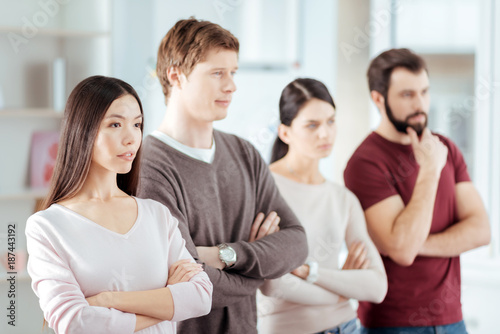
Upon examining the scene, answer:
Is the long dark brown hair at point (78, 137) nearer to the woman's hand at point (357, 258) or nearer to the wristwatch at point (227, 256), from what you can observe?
the wristwatch at point (227, 256)

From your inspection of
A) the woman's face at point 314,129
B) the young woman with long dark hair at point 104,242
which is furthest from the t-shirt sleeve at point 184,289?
the woman's face at point 314,129

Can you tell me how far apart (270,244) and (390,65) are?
91cm

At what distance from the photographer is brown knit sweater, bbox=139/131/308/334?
136 cm

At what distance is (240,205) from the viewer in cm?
150

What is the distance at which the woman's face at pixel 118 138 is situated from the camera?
3.57ft

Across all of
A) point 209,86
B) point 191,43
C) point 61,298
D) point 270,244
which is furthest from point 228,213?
point 61,298

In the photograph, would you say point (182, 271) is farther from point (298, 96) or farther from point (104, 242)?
point (298, 96)

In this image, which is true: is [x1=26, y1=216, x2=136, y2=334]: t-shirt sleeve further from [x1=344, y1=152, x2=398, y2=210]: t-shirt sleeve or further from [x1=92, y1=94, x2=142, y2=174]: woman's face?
[x1=344, y1=152, x2=398, y2=210]: t-shirt sleeve

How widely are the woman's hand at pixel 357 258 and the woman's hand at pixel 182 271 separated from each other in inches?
28.4

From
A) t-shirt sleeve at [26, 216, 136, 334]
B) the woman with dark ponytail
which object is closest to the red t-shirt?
the woman with dark ponytail

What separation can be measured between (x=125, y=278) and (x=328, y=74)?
89.9 inches

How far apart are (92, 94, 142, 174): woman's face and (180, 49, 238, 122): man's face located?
1.01 feet

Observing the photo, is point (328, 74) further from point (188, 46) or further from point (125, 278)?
point (125, 278)

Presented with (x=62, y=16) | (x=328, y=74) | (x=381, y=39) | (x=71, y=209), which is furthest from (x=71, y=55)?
(x=71, y=209)
